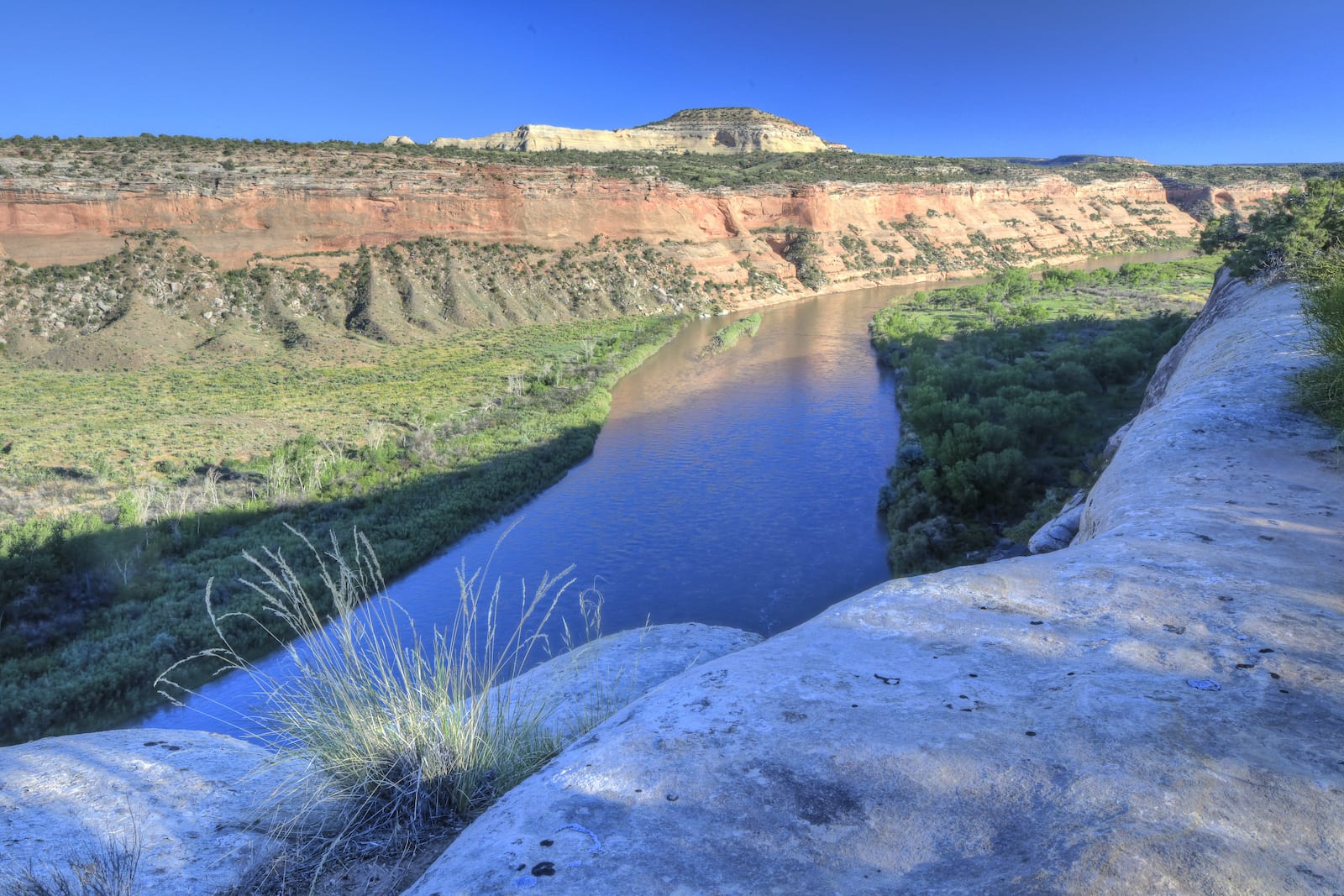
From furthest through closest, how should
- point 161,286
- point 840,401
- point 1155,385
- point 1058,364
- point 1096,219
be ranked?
point 1096,219 → point 161,286 → point 840,401 → point 1058,364 → point 1155,385

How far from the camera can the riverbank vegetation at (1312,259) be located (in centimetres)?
1046

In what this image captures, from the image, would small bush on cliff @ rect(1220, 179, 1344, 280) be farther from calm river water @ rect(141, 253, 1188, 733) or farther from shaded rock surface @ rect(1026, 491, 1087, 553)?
shaded rock surface @ rect(1026, 491, 1087, 553)

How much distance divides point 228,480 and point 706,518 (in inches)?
599

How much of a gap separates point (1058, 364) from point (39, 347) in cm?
5309

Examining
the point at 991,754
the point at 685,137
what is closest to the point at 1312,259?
the point at 991,754

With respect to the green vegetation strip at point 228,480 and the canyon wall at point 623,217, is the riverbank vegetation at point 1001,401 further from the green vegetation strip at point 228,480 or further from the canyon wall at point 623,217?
the canyon wall at point 623,217

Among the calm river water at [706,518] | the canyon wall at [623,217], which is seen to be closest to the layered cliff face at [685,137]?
A: the canyon wall at [623,217]

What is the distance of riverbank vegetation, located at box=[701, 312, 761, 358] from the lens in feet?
163

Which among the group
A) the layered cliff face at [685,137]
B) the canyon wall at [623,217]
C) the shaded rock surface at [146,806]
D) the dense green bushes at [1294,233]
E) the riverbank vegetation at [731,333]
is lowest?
the shaded rock surface at [146,806]

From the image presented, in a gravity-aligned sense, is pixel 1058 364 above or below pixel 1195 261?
below

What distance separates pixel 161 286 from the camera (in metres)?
48.9

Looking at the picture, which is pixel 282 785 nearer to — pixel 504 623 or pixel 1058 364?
pixel 504 623

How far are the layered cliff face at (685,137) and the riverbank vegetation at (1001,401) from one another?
91679 mm

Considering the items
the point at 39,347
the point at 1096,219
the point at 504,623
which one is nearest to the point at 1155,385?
the point at 504,623
